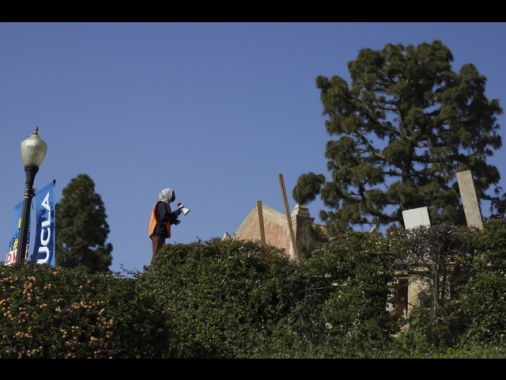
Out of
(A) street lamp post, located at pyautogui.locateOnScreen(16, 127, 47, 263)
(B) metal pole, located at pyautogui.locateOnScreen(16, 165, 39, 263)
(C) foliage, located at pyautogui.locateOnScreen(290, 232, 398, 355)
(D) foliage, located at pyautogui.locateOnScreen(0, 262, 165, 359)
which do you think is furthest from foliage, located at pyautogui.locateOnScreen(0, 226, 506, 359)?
(A) street lamp post, located at pyautogui.locateOnScreen(16, 127, 47, 263)

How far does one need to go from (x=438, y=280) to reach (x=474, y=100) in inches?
721

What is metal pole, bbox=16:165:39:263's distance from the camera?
11323mm

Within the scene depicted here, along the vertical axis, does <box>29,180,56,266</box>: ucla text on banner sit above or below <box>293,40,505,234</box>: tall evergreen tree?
below

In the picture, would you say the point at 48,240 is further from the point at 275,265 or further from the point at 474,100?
the point at 474,100

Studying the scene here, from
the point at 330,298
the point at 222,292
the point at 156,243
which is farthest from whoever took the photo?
the point at 156,243

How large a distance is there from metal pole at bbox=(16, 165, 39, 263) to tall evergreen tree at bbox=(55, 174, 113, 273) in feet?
64.0

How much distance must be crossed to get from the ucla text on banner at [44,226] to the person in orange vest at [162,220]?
2.18m

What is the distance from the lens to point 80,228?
1238 inches

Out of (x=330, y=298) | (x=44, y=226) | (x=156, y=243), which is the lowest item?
(x=330, y=298)

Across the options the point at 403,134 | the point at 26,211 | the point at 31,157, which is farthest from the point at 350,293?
the point at 403,134

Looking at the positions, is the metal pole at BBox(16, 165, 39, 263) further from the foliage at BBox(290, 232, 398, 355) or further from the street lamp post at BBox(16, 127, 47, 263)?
the foliage at BBox(290, 232, 398, 355)

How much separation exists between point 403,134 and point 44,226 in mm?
18331

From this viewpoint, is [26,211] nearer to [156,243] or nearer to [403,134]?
[156,243]
